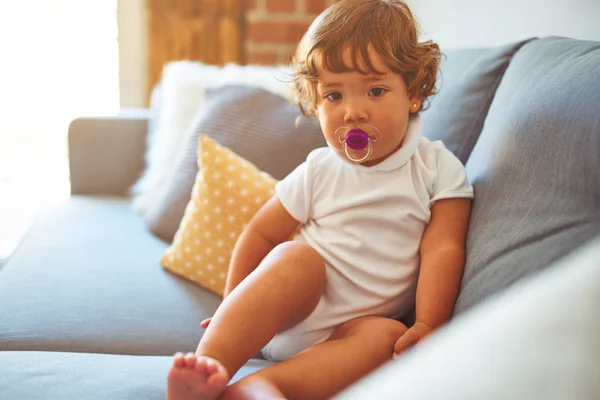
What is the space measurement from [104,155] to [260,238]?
1.17 meters

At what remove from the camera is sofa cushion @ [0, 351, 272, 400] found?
0.98 meters

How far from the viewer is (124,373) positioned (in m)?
1.05

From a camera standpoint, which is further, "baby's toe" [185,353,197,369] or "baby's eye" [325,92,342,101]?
"baby's eye" [325,92,342,101]

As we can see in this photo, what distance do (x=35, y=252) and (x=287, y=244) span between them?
831 millimetres

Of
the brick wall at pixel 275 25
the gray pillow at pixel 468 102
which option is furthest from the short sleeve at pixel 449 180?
the brick wall at pixel 275 25

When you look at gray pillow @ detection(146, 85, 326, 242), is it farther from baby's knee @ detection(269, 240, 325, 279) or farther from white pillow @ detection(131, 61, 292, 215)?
baby's knee @ detection(269, 240, 325, 279)

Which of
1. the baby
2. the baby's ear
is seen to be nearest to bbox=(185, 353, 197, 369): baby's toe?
the baby

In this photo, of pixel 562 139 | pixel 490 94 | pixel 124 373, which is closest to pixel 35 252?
pixel 124 373

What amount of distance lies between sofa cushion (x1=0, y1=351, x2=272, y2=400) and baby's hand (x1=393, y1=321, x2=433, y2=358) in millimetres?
255

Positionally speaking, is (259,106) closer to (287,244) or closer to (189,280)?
(189,280)

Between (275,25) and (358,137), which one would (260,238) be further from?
(275,25)

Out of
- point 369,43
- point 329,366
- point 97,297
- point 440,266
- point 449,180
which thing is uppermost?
point 369,43

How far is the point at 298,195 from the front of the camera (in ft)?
3.89

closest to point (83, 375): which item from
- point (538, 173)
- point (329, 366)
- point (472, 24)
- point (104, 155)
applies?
point (329, 366)
